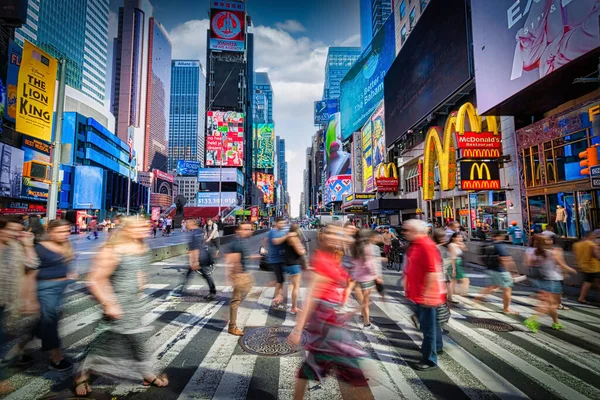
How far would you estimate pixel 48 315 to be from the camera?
3.90 meters

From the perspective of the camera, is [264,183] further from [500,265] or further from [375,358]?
[375,358]

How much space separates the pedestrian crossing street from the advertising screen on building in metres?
21.9

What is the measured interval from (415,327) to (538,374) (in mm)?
1938

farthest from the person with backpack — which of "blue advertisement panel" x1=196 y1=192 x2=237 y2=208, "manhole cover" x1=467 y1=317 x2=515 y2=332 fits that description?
"blue advertisement panel" x1=196 y1=192 x2=237 y2=208

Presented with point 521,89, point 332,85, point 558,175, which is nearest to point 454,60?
point 521,89

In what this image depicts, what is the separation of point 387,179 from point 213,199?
170 ft

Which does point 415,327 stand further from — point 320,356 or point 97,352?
point 97,352

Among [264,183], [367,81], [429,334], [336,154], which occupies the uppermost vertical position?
[367,81]

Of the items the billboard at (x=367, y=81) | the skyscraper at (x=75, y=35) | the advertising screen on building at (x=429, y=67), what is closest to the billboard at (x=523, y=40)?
the advertising screen on building at (x=429, y=67)

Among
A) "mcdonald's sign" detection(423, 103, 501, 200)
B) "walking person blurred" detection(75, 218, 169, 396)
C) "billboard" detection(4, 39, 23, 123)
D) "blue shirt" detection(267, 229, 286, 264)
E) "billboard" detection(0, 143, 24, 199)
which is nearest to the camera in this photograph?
"walking person blurred" detection(75, 218, 169, 396)

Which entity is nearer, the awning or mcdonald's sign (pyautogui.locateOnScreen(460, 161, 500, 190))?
mcdonald's sign (pyautogui.locateOnScreen(460, 161, 500, 190))

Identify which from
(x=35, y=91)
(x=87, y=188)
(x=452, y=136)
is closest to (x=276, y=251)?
(x=35, y=91)

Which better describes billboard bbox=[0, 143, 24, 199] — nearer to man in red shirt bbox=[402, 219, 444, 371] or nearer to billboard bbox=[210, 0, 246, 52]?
man in red shirt bbox=[402, 219, 444, 371]

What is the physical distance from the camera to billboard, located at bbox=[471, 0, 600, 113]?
39.5 feet
